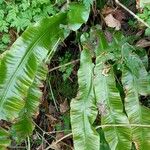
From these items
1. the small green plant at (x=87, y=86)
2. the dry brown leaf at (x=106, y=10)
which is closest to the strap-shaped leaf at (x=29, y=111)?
the small green plant at (x=87, y=86)

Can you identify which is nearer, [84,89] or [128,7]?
[84,89]

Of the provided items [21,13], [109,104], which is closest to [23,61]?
[21,13]

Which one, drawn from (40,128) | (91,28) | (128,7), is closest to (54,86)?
(40,128)

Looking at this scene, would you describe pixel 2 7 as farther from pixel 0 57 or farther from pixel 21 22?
pixel 0 57

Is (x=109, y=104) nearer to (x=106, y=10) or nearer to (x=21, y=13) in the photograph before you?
(x=106, y=10)

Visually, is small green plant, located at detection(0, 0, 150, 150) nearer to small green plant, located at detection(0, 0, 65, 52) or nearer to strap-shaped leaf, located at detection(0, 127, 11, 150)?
strap-shaped leaf, located at detection(0, 127, 11, 150)

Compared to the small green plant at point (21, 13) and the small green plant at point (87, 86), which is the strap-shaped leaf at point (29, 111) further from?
the small green plant at point (21, 13)

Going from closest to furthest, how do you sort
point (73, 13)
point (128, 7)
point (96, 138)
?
point (96, 138) < point (73, 13) < point (128, 7)
